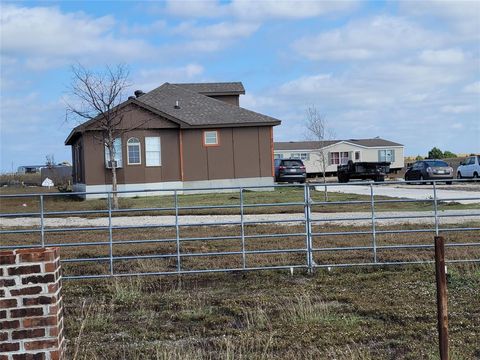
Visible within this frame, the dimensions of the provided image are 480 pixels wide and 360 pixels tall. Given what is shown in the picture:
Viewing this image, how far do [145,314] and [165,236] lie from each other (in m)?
7.07

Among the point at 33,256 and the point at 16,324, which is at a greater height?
the point at 33,256

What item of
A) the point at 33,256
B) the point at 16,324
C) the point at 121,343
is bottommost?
the point at 121,343

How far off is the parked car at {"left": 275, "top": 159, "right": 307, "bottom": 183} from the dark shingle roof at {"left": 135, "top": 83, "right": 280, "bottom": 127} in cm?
593

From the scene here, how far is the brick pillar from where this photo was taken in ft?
15.6

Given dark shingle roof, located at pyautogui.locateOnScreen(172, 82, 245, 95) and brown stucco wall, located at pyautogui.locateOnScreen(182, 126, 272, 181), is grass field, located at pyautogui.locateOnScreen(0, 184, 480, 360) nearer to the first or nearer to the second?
brown stucco wall, located at pyautogui.locateOnScreen(182, 126, 272, 181)

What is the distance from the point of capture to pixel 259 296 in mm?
8492

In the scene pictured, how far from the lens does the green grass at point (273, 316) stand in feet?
20.1

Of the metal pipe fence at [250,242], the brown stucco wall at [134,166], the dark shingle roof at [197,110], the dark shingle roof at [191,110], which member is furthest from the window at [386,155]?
the metal pipe fence at [250,242]

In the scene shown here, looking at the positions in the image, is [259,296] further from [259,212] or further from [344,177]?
[344,177]

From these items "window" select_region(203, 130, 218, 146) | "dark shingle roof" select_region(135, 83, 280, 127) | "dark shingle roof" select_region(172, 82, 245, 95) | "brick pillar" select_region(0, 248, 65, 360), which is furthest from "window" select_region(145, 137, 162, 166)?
"brick pillar" select_region(0, 248, 65, 360)

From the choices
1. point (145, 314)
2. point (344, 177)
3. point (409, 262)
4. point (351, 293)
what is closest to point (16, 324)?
point (145, 314)

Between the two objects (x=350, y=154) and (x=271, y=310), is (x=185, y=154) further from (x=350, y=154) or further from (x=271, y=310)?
(x=350, y=154)

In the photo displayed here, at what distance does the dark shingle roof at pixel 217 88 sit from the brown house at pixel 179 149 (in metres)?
5.94

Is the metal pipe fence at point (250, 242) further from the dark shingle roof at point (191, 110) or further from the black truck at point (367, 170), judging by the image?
the black truck at point (367, 170)
